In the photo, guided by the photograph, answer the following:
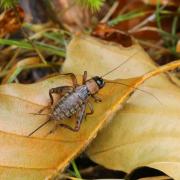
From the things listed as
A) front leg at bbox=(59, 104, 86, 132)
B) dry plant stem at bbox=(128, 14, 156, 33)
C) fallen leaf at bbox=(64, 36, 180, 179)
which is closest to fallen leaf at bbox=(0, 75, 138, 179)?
front leg at bbox=(59, 104, 86, 132)

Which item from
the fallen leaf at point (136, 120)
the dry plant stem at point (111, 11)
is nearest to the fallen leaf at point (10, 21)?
the fallen leaf at point (136, 120)

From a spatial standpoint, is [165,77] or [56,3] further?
[56,3]

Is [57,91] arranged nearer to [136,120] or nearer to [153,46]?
[136,120]

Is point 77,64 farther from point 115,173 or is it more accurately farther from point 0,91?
point 115,173

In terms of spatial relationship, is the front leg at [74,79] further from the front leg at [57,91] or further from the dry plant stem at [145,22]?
the dry plant stem at [145,22]

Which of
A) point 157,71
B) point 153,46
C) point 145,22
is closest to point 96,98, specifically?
point 157,71

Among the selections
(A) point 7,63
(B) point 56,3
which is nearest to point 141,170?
(A) point 7,63
